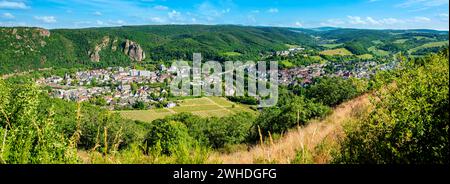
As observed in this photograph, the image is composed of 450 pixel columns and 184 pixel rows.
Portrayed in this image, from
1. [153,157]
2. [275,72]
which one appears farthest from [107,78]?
[153,157]

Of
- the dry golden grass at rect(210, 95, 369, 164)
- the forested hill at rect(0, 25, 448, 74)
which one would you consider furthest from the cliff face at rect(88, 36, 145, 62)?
the dry golden grass at rect(210, 95, 369, 164)

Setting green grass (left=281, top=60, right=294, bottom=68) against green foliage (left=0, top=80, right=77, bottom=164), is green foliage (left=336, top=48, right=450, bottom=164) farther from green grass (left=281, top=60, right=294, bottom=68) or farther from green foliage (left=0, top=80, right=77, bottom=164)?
green grass (left=281, top=60, right=294, bottom=68)

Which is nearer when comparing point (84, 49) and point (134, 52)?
point (84, 49)

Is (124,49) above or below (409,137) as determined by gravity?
above

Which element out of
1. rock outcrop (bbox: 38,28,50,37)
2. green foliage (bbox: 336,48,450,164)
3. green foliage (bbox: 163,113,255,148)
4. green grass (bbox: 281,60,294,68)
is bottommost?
green foliage (bbox: 163,113,255,148)

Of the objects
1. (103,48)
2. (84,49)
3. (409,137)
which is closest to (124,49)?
(103,48)

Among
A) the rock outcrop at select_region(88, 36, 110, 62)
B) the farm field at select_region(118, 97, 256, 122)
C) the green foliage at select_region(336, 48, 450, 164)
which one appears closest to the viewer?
the green foliage at select_region(336, 48, 450, 164)

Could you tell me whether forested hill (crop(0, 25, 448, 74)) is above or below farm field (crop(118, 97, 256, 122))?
above

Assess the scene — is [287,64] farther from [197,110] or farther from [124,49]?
[124,49]

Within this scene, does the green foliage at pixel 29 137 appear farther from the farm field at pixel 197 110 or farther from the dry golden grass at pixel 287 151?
the farm field at pixel 197 110

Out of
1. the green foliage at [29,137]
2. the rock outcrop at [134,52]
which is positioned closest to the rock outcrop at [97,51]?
the rock outcrop at [134,52]

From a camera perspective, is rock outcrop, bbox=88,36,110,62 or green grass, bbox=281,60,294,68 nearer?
green grass, bbox=281,60,294,68
